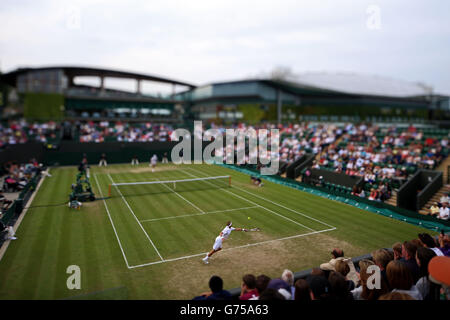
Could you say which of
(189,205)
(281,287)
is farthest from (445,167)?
(281,287)

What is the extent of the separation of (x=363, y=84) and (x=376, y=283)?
9321 cm

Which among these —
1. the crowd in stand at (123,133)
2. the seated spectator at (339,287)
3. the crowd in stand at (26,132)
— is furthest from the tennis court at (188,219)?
the crowd in stand at (26,132)

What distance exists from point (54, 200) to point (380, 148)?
93.9 ft

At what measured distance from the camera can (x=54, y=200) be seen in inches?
826

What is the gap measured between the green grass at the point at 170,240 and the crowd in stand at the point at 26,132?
18.7m

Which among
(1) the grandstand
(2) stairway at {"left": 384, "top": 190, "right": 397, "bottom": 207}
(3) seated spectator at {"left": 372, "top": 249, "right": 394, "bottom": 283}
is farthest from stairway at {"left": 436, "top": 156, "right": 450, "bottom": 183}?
(3) seated spectator at {"left": 372, "top": 249, "right": 394, "bottom": 283}

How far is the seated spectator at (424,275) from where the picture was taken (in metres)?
6.25

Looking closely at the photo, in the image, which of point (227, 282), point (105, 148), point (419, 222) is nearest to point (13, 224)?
point (227, 282)

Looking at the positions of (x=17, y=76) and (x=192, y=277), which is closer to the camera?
(x=192, y=277)

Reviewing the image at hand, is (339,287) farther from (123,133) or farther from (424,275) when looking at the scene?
(123,133)

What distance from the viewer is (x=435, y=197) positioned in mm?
21141

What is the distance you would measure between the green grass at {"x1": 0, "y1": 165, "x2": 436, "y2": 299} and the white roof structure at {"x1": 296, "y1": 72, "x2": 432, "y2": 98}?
64383mm

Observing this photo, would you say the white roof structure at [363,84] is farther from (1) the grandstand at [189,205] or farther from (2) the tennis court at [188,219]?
(2) the tennis court at [188,219]
